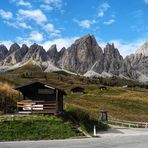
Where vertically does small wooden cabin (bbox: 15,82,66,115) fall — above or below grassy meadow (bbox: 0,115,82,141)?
above

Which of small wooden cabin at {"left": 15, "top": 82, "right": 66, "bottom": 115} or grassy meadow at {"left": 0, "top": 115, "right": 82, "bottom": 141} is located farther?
small wooden cabin at {"left": 15, "top": 82, "right": 66, "bottom": 115}

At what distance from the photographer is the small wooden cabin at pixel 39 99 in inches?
1932

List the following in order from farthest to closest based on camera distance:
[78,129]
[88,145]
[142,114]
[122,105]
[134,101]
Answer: [134,101]
[122,105]
[142,114]
[78,129]
[88,145]

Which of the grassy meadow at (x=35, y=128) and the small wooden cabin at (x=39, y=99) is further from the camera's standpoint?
the small wooden cabin at (x=39, y=99)

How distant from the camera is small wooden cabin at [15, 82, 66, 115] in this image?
49.1 m

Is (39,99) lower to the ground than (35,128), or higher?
higher

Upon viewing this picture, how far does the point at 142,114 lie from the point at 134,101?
23.1 meters

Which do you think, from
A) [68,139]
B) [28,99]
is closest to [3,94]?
[28,99]

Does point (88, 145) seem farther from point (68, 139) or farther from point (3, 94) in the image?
point (3, 94)

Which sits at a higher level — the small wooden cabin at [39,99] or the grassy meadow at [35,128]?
the small wooden cabin at [39,99]

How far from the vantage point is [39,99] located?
5169cm

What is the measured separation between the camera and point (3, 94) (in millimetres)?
56594

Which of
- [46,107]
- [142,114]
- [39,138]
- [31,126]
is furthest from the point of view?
[142,114]

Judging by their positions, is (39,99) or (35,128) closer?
(35,128)
